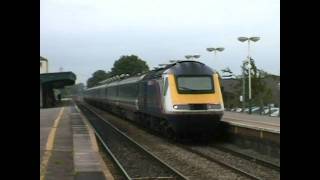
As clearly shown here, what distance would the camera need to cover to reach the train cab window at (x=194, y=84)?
64.2 ft

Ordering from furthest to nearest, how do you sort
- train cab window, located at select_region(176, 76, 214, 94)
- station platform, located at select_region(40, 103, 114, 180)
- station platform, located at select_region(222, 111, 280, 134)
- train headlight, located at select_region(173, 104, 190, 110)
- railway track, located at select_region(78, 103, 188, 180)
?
1. train cab window, located at select_region(176, 76, 214, 94)
2. train headlight, located at select_region(173, 104, 190, 110)
3. station platform, located at select_region(222, 111, 280, 134)
4. railway track, located at select_region(78, 103, 188, 180)
5. station platform, located at select_region(40, 103, 114, 180)

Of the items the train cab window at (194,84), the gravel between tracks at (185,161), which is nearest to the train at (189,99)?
the train cab window at (194,84)

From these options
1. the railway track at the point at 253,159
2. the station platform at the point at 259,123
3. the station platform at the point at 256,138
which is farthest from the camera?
the station platform at the point at 259,123

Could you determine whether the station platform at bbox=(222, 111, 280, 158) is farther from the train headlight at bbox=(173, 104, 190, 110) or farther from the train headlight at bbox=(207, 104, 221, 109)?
the train headlight at bbox=(173, 104, 190, 110)

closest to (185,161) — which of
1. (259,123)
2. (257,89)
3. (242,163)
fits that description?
(242,163)

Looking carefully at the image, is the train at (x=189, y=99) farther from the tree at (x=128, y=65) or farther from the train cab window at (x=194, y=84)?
the tree at (x=128, y=65)

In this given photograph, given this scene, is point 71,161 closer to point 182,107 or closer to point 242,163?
point 242,163

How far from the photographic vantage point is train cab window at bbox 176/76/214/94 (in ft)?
64.2

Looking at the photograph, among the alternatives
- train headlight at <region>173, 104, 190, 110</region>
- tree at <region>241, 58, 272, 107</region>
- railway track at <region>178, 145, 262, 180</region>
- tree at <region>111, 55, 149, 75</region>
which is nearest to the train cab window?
train headlight at <region>173, 104, 190, 110</region>

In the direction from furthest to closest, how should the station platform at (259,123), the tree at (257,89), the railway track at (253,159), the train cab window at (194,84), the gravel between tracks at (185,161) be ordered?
the tree at (257,89), the train cab window at (194,84), the station platform at (259,123), the railway track at (253,159), the gravel between tracks at (185,161)
